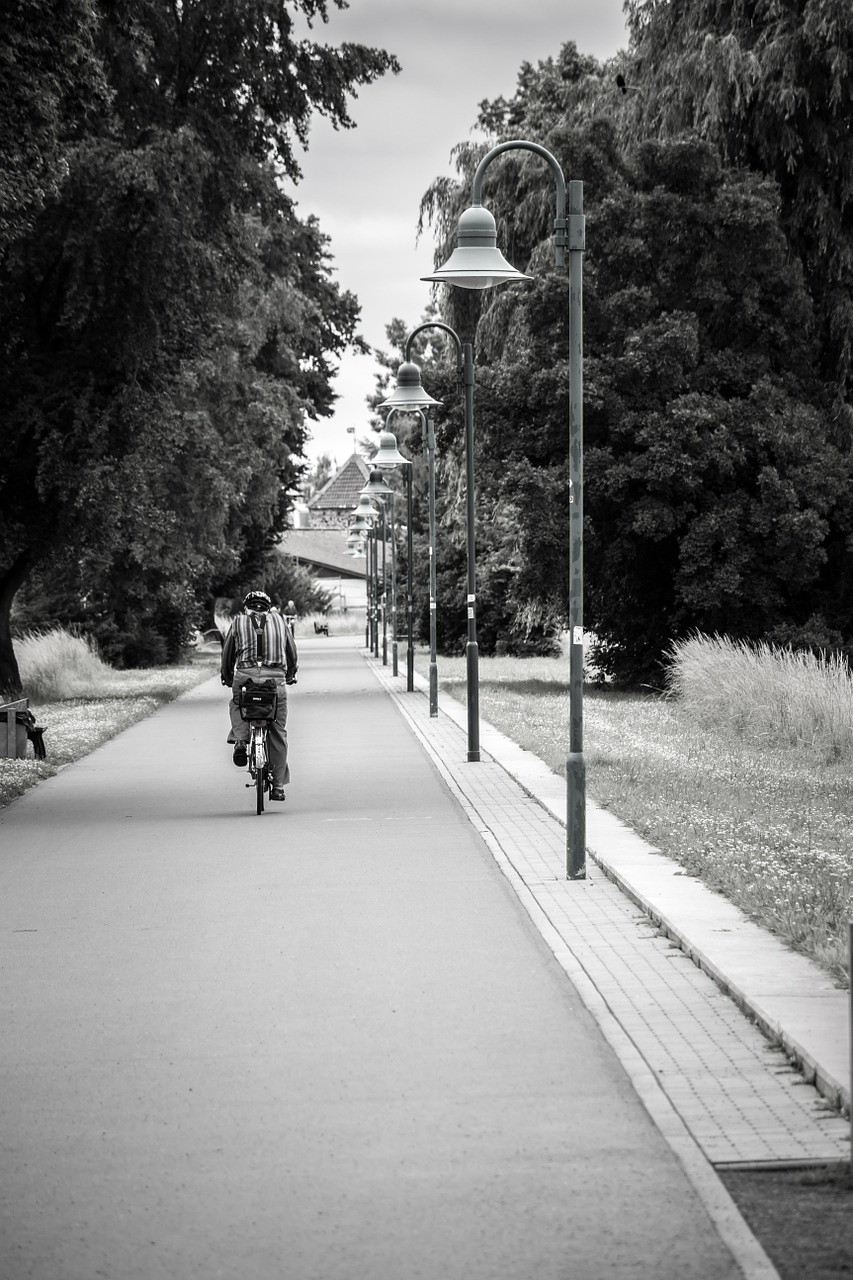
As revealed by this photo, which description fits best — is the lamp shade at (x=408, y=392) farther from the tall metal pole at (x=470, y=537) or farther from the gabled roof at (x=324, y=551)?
the gabled roof at (x=324, y=551)

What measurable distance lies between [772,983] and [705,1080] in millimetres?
1439

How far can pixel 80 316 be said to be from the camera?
26438 mm

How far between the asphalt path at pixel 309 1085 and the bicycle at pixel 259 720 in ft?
7.90

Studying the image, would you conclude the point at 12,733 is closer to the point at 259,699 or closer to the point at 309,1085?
the point at 259,699

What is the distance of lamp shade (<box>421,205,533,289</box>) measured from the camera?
12602 millimetres

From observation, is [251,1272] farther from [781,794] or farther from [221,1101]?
[781,794]

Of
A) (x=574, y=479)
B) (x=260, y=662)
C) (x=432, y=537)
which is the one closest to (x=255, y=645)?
(x=260, y=662)

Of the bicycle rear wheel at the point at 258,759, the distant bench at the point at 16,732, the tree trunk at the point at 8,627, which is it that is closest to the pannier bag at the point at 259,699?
the bicycle rear wheel at the point at 258,759

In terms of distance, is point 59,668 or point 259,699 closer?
point 259,699

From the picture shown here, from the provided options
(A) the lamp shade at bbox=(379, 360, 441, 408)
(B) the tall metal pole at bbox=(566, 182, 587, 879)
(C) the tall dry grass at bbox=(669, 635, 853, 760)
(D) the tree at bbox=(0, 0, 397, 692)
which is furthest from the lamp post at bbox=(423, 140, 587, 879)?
(D) the tree at bbox=(0, 0, 397, 692)

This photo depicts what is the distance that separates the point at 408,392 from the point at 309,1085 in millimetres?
18639

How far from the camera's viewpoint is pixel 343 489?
18188 cm

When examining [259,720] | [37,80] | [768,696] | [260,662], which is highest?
[37,80]

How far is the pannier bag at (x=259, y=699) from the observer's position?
50.5ft
